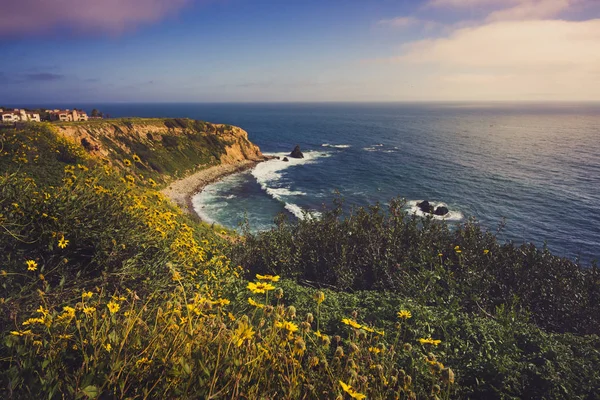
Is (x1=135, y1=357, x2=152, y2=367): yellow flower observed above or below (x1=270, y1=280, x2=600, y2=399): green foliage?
above

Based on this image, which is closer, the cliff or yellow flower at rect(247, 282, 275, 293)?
yellow flower at rect(247, 282, 275, 293)

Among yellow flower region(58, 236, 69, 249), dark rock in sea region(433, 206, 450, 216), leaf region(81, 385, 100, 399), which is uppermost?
yellow flower region(58, 236, 69, 249)

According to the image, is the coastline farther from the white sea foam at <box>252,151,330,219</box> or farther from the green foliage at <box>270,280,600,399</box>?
the green foliage at <box>270,280,600,399</box>

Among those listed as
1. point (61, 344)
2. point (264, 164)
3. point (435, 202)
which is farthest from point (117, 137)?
point (61, 344)

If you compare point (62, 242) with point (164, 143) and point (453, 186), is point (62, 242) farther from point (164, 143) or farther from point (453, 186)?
point (164, 143)

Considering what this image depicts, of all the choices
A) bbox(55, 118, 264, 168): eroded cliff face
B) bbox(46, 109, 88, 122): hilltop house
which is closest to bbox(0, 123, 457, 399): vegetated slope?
bbox(55, 118, 264, 168): eroded cliff face

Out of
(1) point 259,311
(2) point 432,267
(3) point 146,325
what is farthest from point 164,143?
(3) point 146,325

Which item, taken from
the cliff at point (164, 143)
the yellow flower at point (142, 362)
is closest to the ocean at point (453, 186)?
the cliff at point (164, 143)
